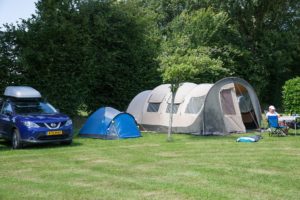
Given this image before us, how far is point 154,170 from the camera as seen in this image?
348 inches

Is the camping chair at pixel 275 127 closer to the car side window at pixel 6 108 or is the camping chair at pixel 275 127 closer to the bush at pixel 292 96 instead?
the bush at pixel 292 96

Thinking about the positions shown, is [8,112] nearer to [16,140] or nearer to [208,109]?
[16,140]

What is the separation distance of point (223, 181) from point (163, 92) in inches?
407

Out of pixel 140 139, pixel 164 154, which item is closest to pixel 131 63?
pixel 140 139

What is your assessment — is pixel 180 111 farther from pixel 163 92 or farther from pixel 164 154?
pixel 164 154

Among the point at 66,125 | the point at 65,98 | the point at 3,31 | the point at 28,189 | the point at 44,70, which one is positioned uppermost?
the point at 3,31

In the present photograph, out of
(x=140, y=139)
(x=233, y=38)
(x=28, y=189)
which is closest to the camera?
(x=28, y=189)

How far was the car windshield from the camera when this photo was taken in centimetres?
1341

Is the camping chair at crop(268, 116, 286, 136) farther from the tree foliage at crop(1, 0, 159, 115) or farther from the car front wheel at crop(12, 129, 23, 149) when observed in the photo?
the tree foliage at crop(1, 0, 159, 115)

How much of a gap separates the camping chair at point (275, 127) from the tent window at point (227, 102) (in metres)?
1.78

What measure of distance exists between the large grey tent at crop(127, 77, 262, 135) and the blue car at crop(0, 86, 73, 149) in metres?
4.91

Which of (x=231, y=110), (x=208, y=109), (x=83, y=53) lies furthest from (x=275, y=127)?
(x=83, y=53)

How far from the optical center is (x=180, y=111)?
54.5 feet

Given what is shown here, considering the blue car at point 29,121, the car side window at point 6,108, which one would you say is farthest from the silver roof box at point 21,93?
the car side window at point 6,108
